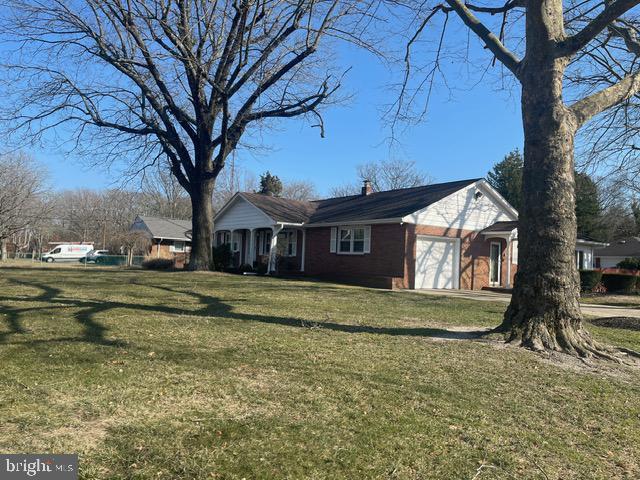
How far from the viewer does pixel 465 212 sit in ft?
Answer: 75.9

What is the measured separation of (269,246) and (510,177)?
26283mm

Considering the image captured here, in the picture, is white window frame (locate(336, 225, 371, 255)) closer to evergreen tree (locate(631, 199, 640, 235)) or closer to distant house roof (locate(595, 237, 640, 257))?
evergreen tree (locate(631, 199, 640, 235))

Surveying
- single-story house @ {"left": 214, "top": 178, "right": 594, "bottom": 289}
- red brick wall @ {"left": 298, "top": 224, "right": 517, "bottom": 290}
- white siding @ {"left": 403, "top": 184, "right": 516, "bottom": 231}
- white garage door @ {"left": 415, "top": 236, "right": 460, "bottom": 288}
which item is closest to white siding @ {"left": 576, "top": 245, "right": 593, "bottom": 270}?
single-story house @ {"left": 214, "top": 178, "right": 594, "bottom": 289}

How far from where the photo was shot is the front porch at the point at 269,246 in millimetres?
26000

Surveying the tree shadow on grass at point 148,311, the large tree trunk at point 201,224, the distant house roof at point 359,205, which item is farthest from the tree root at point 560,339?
the large tree trunk at point 201,224

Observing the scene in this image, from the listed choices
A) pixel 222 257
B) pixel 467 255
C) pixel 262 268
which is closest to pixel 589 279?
pixel 467 255

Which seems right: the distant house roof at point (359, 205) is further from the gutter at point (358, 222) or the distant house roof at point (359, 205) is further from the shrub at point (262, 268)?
the shrub at point (262, 268)

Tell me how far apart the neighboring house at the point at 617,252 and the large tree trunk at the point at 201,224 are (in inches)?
1764

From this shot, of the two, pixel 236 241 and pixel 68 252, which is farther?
pixel 68 252

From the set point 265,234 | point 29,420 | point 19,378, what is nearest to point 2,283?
point 19,378

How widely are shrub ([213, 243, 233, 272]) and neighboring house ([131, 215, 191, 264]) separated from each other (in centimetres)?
1533

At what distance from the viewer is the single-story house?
69.8 ft

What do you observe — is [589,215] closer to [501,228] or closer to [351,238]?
[501,228]

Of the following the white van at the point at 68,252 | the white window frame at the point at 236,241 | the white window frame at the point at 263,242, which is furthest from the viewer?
the white van at the point at 68,252
